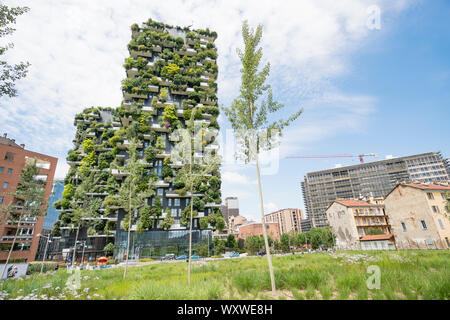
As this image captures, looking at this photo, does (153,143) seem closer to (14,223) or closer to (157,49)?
(157,49)

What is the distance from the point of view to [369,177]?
361 ft

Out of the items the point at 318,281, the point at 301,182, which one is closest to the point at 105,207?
the point at 318,281

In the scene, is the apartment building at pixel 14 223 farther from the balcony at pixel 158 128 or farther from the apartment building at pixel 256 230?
the apartment building at pixel 256 230

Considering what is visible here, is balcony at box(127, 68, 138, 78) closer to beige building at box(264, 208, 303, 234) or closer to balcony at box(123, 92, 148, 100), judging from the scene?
balcony at box(123, 92, 148, 100)

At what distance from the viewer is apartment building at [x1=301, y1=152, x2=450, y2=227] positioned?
99875mm

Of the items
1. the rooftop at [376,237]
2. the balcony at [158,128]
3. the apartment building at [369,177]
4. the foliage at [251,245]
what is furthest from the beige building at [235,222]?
the balcony at [158,128]

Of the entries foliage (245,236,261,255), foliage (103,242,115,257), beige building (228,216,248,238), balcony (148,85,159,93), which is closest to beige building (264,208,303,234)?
beige building (228,216,248,238)

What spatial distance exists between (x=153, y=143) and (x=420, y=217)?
52.1m

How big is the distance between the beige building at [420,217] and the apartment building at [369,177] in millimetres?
67174

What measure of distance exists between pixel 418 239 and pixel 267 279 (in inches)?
1532

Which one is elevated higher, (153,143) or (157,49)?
(157,49)

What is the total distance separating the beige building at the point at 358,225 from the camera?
45.0m

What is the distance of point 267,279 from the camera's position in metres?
7.60

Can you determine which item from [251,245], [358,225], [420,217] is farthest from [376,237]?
[251,245]
